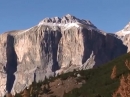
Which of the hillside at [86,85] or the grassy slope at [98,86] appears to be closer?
the grassy slope at [98,86]

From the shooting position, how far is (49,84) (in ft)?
349

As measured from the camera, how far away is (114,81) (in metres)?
86.9

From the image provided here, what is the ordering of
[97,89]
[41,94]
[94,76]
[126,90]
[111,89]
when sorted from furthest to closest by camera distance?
1. [94,76]
2. [41,94]
3. [97,89]
4. [111,89]
5. [126,90]

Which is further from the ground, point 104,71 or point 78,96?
point 104,71

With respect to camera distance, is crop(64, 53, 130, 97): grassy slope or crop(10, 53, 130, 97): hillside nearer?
crop(64, 53, 130, 97): grassy slope

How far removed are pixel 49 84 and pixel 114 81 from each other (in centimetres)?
2451

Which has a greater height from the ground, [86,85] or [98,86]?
[86,85]

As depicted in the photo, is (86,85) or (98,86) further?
(86,85)

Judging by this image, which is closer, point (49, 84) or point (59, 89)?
point (59, 89)

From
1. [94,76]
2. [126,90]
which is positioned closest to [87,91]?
[94,76]

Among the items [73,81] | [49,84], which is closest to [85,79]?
[73,81]

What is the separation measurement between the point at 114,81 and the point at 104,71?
66.3 ft

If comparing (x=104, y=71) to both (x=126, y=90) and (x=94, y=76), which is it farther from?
(x=126, y=90)

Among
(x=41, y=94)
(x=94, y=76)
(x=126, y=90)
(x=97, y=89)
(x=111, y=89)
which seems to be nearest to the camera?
(x=126, y=90)
